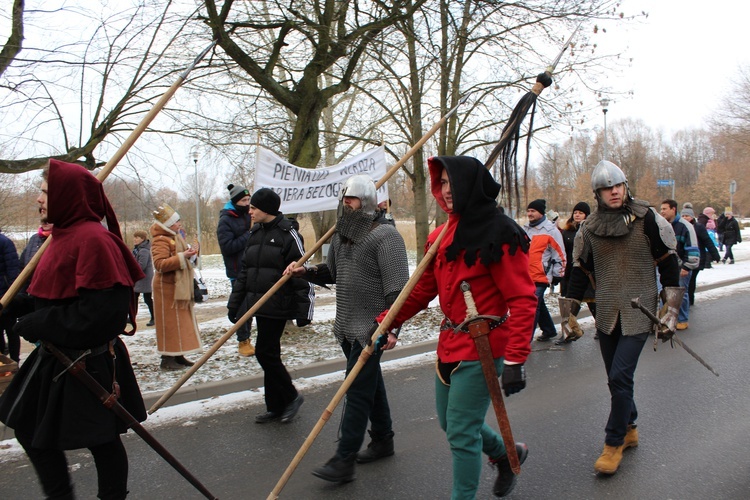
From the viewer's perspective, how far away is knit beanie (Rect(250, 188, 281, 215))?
188 inches

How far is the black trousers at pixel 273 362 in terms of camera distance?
181 inches

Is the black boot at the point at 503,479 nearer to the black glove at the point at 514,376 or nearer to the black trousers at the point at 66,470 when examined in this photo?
the black glove at the point at 514,376

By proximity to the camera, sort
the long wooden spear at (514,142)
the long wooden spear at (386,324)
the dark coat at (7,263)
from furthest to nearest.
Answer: the dark coat at (7,263) < the long wooden spear at (514,142) < the long wooden spear at (386,324)

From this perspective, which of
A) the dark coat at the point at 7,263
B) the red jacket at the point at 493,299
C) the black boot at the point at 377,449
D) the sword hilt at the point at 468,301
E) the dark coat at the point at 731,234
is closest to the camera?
the red jacket at the point at 493,299

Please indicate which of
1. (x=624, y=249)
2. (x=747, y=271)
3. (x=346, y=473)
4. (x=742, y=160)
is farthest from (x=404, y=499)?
(x=742, y=160)

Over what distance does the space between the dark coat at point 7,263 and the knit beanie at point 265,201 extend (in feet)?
12.8

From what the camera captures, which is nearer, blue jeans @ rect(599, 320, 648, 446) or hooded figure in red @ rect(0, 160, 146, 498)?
hooded figure in red @ rect(0, 160, 146, 498)

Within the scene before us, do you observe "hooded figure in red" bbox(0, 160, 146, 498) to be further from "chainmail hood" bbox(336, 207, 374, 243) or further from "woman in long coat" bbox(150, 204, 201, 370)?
"woman in long coat" bbox(150, 204, 201, 370)

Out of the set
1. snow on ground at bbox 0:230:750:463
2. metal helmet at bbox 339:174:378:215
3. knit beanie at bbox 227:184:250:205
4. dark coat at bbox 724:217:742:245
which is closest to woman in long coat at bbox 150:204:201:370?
snow on ground at bbox 0:230:750:463

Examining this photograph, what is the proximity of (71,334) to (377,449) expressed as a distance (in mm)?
2188

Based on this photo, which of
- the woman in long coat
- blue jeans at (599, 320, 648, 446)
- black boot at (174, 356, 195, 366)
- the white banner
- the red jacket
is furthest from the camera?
the white banner

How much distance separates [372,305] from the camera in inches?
147

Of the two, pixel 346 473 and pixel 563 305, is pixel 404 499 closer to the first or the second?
pixel 346 473

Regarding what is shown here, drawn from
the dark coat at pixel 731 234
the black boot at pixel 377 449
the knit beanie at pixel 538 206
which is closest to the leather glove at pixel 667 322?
the black boot at pixel 377 449
